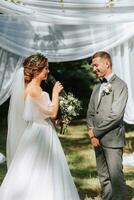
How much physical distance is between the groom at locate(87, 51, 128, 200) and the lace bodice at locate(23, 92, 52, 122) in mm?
563

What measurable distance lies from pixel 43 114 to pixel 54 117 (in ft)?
0.43

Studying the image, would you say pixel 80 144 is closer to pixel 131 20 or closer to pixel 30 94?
pixel 131 20

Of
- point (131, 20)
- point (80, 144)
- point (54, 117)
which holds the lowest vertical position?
point (80, 144)

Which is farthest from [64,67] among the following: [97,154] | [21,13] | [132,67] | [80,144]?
[97,154]

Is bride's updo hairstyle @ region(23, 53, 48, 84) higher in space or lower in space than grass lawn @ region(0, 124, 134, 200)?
higher

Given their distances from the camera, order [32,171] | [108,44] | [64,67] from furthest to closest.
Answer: [64,67], [108,44], [32,171]

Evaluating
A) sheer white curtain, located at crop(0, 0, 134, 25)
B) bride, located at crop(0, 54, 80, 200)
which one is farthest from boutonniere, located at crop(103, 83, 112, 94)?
sheer white curtain, located at crop(0, 0, 134, 25)

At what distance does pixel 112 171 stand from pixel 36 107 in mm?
1043

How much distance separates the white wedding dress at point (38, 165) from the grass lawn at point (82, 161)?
43.8 inches

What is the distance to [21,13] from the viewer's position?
8.14 metres

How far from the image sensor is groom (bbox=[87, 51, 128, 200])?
557 cm

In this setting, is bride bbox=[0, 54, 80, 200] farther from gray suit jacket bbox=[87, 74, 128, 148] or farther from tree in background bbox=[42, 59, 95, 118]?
tree in background bbox=[42, 59, 95, 118]

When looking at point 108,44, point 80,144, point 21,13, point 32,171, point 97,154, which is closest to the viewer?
point 32,171

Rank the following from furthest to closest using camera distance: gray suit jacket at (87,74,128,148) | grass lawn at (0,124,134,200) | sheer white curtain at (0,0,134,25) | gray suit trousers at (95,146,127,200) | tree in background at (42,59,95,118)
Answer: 1. tree in background at (42,59,95,118)
2. sheer white curtain at (0,0,134,25)
3. grass lawn at (0,124,134,200)
4. gray suit trousers at (95,146,127,200)
5. gray suit jacket at (87,74,128,148)
